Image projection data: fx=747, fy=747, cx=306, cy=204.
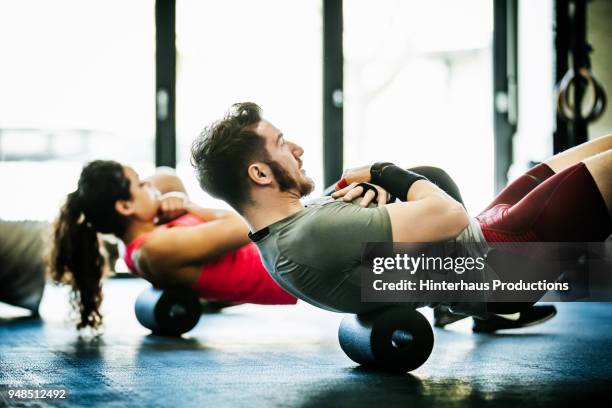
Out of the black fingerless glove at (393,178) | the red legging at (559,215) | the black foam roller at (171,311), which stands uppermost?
the black fingerless glove at (393,178)

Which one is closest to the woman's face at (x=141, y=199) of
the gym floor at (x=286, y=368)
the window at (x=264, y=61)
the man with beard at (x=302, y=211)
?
the gym floor at (x=286, y=368)

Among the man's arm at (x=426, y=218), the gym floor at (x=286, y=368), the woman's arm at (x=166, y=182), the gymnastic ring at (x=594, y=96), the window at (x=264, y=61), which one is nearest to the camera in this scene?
the gym floor at (x=286, y=368)

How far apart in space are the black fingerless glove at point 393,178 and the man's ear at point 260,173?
29 centimetres

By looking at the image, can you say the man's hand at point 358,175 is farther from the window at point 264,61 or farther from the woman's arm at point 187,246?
the window at point 264,61

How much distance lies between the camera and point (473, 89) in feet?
20.1

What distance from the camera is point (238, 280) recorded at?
107 inches

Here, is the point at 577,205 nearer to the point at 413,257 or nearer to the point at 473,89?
the point at 413,257

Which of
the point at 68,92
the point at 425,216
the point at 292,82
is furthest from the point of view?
the point at 292,82

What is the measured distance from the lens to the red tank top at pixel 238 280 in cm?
271

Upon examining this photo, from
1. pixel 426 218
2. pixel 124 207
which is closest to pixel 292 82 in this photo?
pixel 124 207

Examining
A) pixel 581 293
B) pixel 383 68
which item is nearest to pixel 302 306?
pixel 581 293

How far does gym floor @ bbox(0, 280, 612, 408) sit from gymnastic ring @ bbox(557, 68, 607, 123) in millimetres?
1447

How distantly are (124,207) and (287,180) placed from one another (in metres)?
1.14

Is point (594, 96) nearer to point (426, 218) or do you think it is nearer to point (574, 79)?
point (574, 79)
